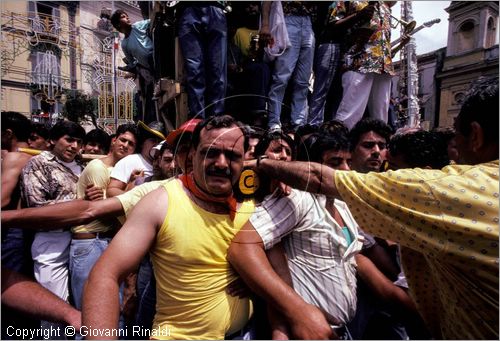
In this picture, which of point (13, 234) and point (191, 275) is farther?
point (13, 234)

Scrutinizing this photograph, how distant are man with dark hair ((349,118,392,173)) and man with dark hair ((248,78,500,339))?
51.1 inches

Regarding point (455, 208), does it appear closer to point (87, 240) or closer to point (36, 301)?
point (36, 301)

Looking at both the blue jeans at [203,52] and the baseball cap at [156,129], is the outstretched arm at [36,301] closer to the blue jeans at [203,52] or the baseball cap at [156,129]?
the blue jeans at [203,52]

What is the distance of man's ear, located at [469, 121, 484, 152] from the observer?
4.20 feet

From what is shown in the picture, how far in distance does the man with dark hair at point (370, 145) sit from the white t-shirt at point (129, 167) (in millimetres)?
1933

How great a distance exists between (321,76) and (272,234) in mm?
1783

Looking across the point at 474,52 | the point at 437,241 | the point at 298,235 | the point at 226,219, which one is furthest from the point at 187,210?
the point at 474,52

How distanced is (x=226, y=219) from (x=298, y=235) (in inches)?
15.6

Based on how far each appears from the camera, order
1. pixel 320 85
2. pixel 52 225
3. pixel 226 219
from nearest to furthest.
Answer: pixel 226 219 → pixel 52 225 → pixel 320 85

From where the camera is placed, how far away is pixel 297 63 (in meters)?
2.39

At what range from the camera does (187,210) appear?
1519 mm

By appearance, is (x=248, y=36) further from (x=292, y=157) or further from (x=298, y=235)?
(x=298, y=235)

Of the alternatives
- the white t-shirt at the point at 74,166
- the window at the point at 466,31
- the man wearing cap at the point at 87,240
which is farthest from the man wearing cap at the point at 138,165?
the window at the point at 466,31

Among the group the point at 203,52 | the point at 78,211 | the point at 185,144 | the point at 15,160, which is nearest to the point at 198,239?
the point at 185,144
